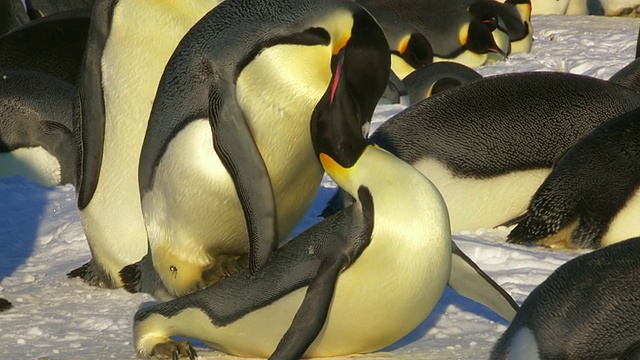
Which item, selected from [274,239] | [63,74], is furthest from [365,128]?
[63,74]

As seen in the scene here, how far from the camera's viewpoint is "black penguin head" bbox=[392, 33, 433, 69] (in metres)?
12.0

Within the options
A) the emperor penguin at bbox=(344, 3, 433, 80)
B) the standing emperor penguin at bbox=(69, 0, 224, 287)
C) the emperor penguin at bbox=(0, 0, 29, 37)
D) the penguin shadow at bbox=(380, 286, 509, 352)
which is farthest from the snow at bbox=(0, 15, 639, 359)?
the emperor penguin at bbox=(0, 0, 29, 37)

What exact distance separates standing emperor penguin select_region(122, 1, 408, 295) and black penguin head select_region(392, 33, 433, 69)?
758 cm

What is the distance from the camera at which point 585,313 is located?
10.7 feet

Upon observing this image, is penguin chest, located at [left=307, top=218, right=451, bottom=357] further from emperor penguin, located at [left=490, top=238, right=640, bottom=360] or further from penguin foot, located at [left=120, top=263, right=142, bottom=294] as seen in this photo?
penguin foot, located at [left=120, top=263, right=142, bottom=294]

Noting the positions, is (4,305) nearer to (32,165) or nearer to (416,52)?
(32,165)

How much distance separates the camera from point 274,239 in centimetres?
405

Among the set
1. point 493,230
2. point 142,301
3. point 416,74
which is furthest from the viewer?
point 416,74

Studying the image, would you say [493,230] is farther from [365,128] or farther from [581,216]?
[365,128]

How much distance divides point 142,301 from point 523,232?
1602 mm

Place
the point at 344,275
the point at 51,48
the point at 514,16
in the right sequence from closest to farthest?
the point at 344,275
the point at 51,48
the point at 514,16

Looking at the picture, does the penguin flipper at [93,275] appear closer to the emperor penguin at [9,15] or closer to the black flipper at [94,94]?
the black flipper at [94,94]

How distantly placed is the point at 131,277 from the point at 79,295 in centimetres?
20

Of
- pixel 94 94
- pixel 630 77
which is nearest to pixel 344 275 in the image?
pixel 94 94
